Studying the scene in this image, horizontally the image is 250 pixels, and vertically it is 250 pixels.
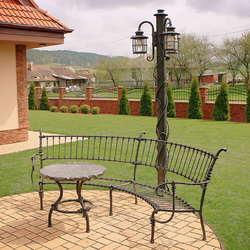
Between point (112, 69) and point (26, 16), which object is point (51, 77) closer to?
point (112, 69)

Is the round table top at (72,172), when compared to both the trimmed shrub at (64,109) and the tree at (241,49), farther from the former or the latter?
the tree at (241,49)

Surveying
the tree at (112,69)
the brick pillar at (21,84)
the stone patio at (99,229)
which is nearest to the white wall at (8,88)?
the brick pillar at (21,84)

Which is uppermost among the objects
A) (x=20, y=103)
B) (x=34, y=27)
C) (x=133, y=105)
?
(x=34, y=27)

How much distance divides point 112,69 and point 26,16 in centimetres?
4396

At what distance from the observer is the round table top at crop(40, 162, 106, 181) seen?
3609 millimetres

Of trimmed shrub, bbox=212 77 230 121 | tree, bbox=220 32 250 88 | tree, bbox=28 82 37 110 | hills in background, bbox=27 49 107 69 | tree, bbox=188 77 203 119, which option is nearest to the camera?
trimmed shrub, bbox=212 77 230 121

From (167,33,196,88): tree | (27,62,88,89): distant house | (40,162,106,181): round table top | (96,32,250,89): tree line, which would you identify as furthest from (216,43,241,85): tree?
(27,62,88,89): distant house

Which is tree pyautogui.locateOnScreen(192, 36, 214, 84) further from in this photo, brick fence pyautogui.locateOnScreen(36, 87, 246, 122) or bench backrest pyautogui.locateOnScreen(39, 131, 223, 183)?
bench backrest pyautogui.locateOnScreen(39, 131, 223, 183)

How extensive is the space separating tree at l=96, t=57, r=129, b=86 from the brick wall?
41.5 m

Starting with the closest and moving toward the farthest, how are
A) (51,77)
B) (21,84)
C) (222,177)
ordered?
(222,177) < (21,84) < (51,77)

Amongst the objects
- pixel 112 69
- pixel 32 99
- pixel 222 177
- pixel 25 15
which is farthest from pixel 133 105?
pixel 112 69

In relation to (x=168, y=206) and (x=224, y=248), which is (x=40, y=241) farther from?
(x=224, y=248)

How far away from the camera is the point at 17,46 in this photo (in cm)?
944

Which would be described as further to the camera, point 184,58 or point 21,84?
point 184,58
